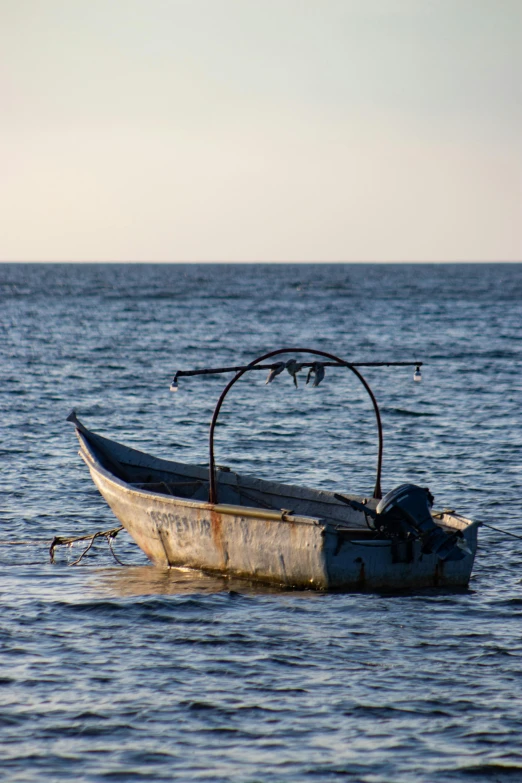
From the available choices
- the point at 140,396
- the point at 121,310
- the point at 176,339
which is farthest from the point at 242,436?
the point at 121,310

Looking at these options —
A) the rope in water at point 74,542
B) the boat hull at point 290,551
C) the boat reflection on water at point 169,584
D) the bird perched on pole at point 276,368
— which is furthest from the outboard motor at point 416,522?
the rope in water at point 74,542

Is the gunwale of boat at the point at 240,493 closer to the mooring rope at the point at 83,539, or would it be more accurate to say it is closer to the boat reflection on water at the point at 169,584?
the mooring rope at the point at 83,539

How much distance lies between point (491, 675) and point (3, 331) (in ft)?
219

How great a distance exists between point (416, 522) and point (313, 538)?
1357mm

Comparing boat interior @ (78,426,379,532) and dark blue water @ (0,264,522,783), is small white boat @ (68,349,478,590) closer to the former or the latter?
boat interior @ (78,426,379,532)

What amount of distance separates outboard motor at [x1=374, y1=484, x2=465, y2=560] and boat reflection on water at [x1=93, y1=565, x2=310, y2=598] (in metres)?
1.40

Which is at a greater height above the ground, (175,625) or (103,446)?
(103,446)

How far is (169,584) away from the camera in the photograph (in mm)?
15273

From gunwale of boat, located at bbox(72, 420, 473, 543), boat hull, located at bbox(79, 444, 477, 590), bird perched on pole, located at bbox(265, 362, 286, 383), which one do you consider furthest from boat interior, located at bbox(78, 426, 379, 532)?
bird perched on pole, located at bbox(265, 362, 286, 383)

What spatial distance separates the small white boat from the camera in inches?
551

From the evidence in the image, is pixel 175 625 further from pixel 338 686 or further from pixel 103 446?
pixel 103 446

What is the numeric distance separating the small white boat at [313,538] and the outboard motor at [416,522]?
0.04 ft

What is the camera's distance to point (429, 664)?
11891 millimetres

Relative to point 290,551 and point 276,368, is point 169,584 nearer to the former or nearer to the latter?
point 290,551
